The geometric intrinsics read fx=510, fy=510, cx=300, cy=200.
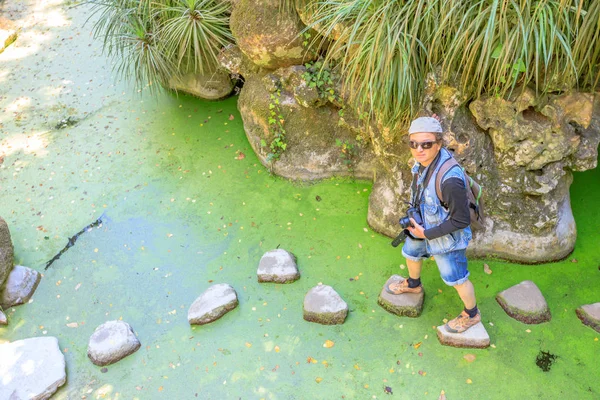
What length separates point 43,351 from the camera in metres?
2.95

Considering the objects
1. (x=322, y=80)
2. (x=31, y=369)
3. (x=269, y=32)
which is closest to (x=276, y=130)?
(x=322, y=80)

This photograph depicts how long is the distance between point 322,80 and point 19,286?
2414 millimetres

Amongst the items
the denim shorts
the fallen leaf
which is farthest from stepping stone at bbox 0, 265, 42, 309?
the fallen leaf

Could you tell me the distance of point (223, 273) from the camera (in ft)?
10.9

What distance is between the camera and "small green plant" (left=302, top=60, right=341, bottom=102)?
347 centimetres

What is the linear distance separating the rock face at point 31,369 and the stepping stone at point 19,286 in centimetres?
35

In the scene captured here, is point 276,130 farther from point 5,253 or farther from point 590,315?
point 590,315

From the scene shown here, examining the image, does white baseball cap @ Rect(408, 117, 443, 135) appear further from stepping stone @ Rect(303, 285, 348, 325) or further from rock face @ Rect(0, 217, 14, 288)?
rock face @ Rect(0, 217, 14, 288)

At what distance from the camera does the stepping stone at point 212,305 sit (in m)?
3.02

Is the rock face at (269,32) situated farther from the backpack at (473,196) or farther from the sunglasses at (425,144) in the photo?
the backpack at (473,196)

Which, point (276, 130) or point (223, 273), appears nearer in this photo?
point (223, 273)

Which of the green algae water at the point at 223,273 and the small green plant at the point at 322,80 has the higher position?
the small green plant at the point at 322,80

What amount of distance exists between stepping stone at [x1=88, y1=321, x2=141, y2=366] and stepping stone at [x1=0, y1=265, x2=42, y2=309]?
0.67 meters

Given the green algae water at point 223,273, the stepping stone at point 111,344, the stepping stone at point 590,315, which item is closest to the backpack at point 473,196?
the green algae water at point 223,273
